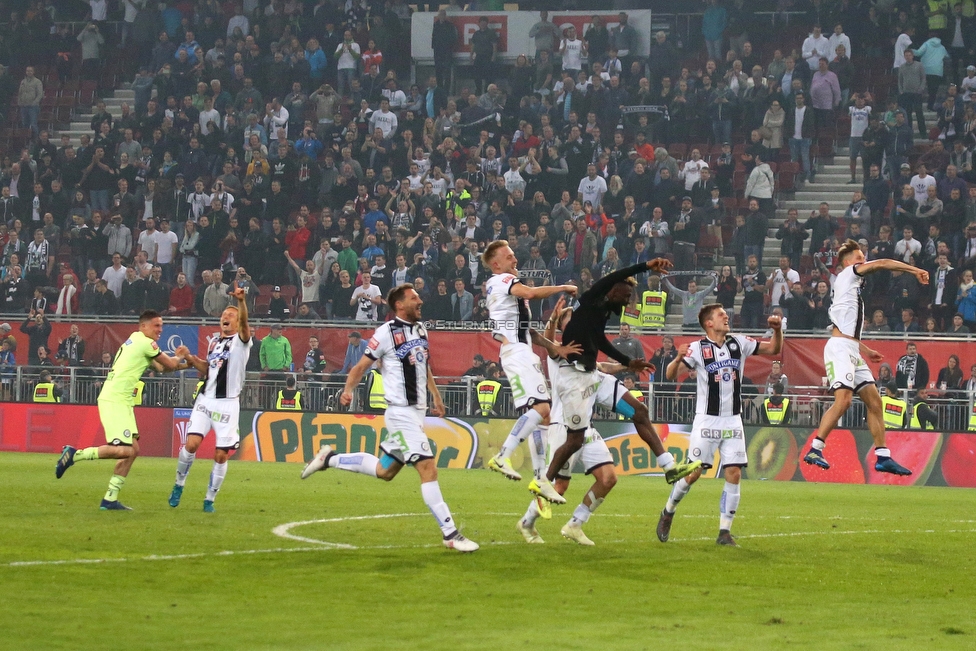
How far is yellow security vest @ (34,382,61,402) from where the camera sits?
27609mm

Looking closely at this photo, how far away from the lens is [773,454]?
23812mm

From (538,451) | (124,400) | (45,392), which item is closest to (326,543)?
(538,451)

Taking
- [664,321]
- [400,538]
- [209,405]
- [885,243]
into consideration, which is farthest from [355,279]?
[400,538]

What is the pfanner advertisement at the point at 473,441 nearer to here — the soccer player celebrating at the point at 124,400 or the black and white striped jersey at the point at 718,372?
the black and white striped jersey at the point at 718,372

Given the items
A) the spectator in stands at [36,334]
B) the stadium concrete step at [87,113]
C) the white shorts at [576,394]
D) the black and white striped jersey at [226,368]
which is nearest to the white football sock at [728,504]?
→ the white shorts at [576,394]

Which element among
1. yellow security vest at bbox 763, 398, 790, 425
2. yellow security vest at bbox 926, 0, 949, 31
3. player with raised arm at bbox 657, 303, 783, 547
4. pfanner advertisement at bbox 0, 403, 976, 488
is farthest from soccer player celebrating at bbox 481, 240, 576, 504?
yellow security vest at bbox 926, 0, 949, 31

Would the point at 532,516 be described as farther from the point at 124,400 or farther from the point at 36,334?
the point at 36,334

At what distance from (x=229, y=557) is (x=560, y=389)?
10.6 feet

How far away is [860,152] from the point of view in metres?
30.7

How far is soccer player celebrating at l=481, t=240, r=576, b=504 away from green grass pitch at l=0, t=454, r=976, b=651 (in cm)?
86

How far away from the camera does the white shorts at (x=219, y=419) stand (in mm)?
15305

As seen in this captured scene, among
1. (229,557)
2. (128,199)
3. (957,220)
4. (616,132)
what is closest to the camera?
(229,557)

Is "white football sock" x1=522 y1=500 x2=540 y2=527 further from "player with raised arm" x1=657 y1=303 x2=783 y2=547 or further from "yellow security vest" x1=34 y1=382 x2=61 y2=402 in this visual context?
"yellow security vest" x1=34 y1=382 x2=61 y2=402

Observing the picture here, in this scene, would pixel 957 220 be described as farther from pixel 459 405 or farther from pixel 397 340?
pixel 397 340
